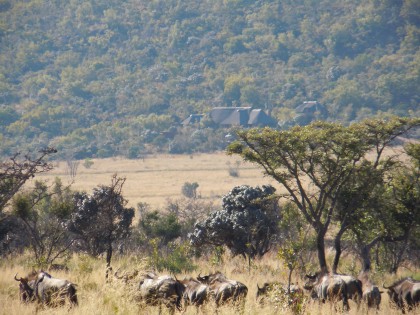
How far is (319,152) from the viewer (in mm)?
21297

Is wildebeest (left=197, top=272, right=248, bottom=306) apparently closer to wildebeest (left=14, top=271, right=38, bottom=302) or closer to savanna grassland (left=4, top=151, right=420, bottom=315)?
savanna grassland (left=4, top=151, right=420, bottom=315)

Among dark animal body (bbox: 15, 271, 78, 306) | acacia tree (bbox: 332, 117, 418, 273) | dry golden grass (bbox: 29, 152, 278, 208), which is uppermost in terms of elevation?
acacia tree (bbox: 332, 117, 418, 273)

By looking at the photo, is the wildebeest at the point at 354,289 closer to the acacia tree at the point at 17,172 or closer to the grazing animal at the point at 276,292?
the grazing animal at the point at 276,292

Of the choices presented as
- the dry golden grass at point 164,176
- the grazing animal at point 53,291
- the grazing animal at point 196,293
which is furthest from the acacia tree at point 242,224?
the dry golden grass at point 164,176

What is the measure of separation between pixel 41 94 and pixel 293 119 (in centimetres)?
6607

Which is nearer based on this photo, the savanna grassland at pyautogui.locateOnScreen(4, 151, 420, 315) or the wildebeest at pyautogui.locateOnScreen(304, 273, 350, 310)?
the savanna grassland at pyautogui.locateOnScreen(4, 151, 420, 315)

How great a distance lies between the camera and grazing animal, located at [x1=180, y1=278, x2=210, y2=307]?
45.7 ft

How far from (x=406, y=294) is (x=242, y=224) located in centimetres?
1029

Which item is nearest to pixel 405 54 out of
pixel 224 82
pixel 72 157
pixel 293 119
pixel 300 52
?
pixel 300 52

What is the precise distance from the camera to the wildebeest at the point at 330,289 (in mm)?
14805

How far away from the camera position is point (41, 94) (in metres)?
169

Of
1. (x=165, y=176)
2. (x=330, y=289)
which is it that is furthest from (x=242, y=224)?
(x=165, y=176)

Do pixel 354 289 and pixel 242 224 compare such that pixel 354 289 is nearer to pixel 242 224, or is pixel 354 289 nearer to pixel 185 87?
pixel 242 224

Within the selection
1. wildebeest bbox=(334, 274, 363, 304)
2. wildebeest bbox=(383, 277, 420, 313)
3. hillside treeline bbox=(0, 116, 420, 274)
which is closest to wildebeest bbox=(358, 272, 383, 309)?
wildebeest bbox=(334, 274, 363, 304)
